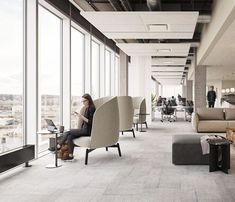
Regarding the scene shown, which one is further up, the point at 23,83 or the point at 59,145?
the point at 23,83

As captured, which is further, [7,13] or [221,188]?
[7,13]

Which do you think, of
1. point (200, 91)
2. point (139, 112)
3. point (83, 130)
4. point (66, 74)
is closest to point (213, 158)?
point (83, 130)

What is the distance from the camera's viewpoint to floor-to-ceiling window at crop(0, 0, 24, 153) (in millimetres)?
5367

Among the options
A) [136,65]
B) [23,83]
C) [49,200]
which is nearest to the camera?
[49,200]

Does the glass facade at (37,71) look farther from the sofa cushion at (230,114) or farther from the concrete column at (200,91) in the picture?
the concrete column at (200,91)

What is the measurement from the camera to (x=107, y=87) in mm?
13195

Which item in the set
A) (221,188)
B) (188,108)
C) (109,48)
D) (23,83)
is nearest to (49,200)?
(221,188)

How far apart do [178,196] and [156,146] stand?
12.7 feet

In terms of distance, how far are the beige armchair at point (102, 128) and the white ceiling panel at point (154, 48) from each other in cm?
466

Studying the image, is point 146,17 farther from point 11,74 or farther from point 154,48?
point 154,48

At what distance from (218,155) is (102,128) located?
6.41ft

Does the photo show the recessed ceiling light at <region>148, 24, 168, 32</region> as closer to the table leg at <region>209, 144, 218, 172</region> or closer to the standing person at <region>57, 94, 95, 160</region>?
the standing person at <region>57, 94, 95, 160</region>

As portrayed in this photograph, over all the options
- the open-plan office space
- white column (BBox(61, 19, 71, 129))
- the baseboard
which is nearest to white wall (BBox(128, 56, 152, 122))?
the open-plan office space

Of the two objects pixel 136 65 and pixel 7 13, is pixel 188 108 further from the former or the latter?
pixel 7 13
